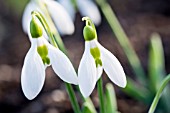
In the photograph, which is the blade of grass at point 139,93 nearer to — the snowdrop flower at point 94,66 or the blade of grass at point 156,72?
the blade of grass at point 156,72

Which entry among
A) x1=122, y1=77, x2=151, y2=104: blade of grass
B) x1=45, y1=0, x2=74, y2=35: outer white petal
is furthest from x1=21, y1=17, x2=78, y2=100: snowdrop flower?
x1=122, y1=77, x2=151, y2=104: blade of grass

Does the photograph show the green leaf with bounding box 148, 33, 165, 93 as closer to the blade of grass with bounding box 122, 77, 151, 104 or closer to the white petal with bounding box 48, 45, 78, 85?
the blade of grass with bounding box 122, 77, 151, 104

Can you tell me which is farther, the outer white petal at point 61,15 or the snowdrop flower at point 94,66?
the outer white petal at point 61,15

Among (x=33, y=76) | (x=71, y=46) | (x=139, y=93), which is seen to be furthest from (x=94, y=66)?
(x=71, y=46)

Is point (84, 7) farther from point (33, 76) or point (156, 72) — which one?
point (33, 76)

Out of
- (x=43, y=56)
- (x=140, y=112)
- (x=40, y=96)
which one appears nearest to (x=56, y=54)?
(x=43, y=56)

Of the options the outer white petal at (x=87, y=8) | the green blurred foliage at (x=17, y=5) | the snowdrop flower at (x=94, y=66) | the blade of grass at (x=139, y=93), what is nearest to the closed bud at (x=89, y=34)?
the snowdrop flower at (x=94, y=66)
